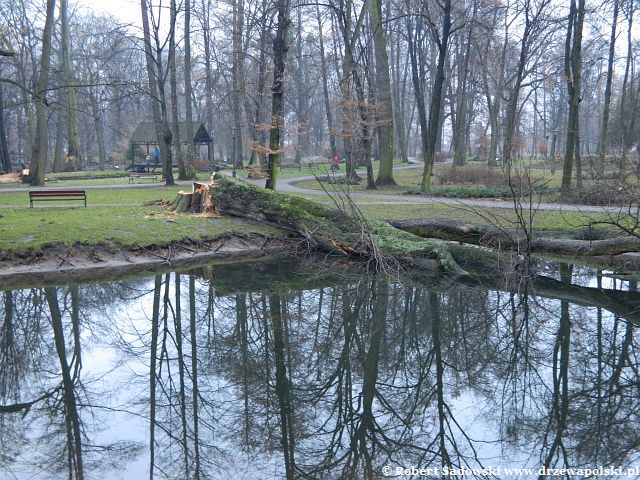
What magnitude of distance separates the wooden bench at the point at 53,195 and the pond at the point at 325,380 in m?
6.86

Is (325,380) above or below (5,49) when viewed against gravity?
below

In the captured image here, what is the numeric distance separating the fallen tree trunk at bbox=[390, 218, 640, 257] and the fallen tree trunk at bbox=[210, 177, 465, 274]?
0.70 m

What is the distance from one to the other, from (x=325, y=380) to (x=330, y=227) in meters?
7.33

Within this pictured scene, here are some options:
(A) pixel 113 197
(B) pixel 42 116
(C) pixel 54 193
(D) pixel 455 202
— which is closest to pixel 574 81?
(D) pixel 455 202

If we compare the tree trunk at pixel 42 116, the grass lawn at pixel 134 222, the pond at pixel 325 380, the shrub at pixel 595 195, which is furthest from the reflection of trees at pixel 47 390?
the shrub at pixel 595 195

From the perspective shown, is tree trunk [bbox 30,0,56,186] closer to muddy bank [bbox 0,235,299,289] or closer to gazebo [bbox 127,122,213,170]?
muddy bank [bbox 0,235,299,289]

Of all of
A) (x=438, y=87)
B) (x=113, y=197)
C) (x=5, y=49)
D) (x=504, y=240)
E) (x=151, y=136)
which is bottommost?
(x=504, y=240)

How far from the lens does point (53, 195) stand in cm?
1753

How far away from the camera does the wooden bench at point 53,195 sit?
17.2m

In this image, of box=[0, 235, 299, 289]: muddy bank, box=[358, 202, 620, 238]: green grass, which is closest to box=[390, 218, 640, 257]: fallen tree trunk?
box=[358, 202, 620, 238]: green grass

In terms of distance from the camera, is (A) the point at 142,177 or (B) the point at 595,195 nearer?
(B) the point at 595,195

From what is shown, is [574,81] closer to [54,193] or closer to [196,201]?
[196,201]

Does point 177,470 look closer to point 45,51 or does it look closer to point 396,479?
point 396,479

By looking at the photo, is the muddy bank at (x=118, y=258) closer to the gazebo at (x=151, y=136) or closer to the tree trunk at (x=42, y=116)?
the tree trunk at (x=42, y=116)
